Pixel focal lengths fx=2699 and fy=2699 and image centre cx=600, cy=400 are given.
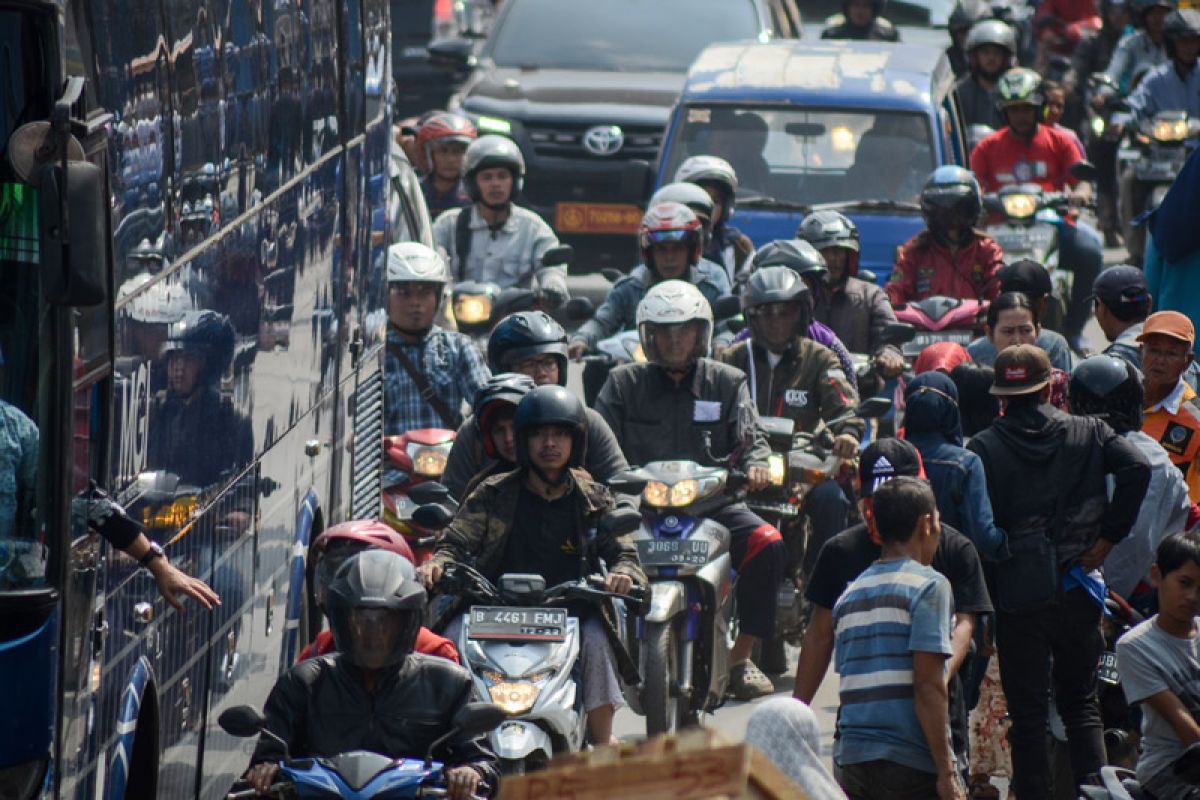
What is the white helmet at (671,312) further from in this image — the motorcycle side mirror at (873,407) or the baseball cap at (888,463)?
the baseball cap at (888,463)

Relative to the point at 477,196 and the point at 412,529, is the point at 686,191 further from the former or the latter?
the point at 412,529

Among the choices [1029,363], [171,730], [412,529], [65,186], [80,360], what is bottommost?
[412,529]

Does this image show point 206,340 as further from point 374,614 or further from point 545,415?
point 545,415

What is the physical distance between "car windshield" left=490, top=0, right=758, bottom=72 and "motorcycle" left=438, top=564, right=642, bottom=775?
1352 cm

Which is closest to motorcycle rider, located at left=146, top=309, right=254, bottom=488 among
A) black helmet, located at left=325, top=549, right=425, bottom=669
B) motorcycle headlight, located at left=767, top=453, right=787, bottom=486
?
black helmet, located at left=325, top=549, right=425, bottom=669

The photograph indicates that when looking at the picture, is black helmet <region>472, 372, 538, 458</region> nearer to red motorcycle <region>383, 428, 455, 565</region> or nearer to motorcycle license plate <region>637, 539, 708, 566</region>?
motorcycle license plate <region>637, 539, 708, 566</region>

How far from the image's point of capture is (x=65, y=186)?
5.92 m

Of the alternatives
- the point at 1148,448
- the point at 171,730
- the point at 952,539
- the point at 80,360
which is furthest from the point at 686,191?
the point at 80,360

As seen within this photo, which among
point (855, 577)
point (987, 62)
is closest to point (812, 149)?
point (987, 62)

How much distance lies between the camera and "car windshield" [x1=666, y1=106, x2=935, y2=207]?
57.9ft

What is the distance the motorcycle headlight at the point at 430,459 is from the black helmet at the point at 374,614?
12.1 feet

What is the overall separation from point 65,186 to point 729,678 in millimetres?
6226

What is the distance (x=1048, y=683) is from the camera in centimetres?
940

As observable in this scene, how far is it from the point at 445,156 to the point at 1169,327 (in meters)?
7.66
